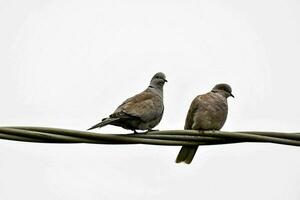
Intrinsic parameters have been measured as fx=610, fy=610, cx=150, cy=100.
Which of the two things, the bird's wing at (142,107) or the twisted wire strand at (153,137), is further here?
the bird's wing at (142,107)

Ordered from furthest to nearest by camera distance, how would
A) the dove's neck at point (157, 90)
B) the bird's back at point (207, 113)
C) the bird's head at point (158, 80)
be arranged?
1. the bird's head at point (158, 80)
2. the dove's neck at point (157, 90)
3. the bird's back at point (207, 113)

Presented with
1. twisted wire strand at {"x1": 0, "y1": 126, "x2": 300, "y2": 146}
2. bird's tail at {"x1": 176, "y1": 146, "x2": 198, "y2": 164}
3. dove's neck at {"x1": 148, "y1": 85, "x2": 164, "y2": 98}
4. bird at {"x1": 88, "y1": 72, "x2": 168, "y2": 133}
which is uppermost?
dove's neck at {"x1": 148, "y1": 85, "x2": 164, "y2": 98}

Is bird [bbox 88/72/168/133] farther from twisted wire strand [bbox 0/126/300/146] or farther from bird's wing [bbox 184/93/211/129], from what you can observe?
twisted wire strand [bbox 0/126/300/146]

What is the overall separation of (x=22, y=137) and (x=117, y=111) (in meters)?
1.76

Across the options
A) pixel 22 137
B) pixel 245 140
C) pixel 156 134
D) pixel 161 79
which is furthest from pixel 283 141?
pixel 161 79

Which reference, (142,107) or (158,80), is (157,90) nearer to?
(158,80)

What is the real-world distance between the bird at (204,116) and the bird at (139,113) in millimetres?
460

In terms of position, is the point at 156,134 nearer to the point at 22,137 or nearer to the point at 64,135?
the point at 64,135

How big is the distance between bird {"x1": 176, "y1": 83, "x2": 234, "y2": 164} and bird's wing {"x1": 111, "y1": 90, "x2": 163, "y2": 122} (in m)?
0.51

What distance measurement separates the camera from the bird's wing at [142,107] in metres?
5.94

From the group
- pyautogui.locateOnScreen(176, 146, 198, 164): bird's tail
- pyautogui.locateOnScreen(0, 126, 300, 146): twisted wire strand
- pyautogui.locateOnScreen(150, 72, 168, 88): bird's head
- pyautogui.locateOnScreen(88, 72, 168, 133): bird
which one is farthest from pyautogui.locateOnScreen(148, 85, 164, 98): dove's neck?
pyautogui.locateOnScreen(0, 126, 300, 146): twisted wire strand

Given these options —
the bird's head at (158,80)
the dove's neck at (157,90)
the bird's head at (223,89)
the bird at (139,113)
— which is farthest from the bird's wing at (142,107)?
the bird's head at (223,89)

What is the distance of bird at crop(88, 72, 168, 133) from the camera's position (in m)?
5.85

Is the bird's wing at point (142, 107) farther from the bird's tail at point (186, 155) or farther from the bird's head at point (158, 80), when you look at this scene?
the bird's head at point (158, 80)
